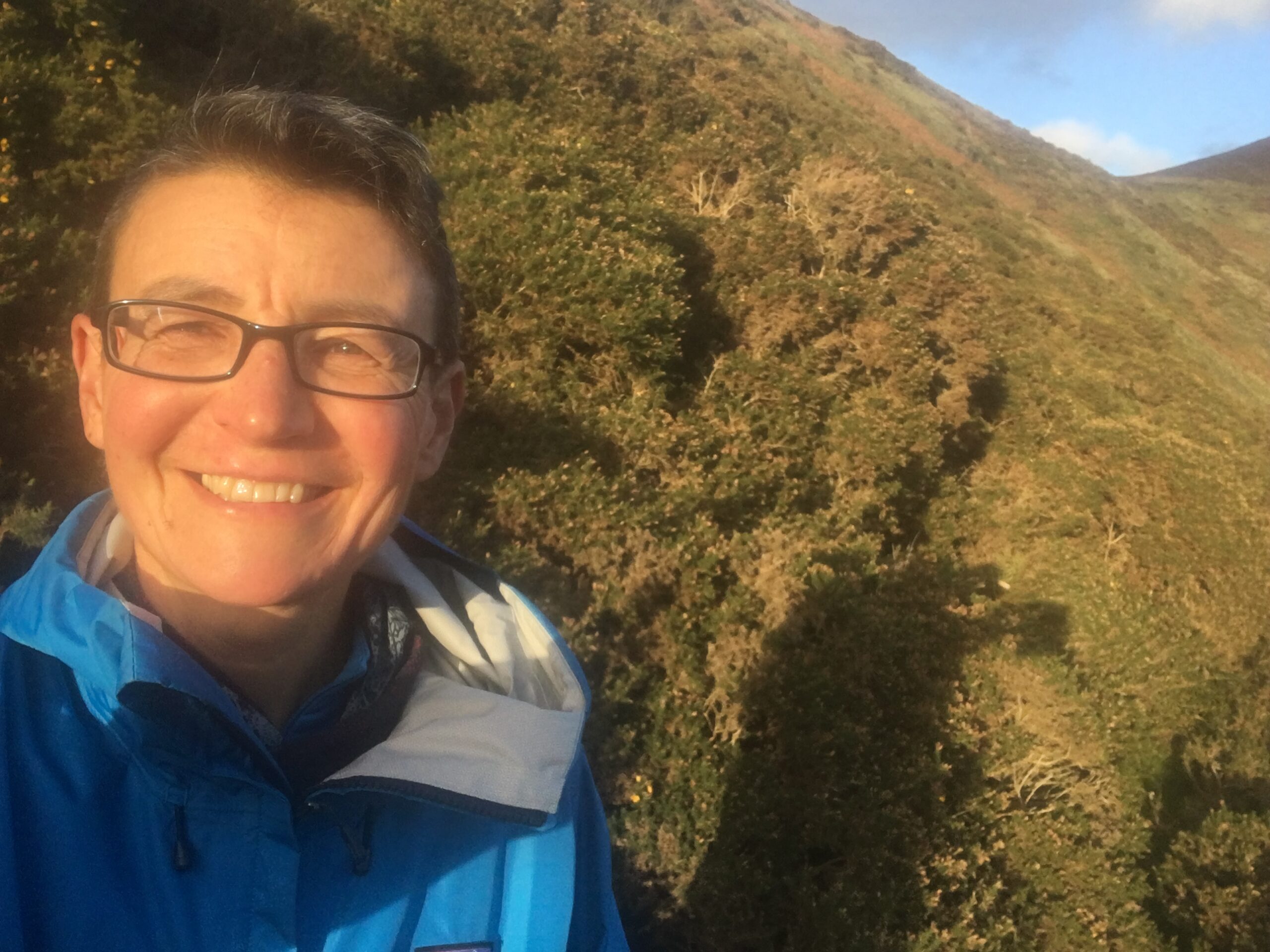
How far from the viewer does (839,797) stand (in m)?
4.60

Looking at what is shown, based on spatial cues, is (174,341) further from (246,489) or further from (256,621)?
(256,621)

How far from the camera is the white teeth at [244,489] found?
1.22m

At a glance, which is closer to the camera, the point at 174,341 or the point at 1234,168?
the point at 174,341

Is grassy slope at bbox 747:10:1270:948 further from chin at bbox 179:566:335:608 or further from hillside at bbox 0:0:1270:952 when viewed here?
chin at bbox 179:566:335:608

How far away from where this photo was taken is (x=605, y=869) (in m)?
1.70

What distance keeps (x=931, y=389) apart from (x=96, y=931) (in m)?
9.92

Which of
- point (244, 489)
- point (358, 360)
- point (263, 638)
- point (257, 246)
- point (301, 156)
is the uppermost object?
point (301, 156)

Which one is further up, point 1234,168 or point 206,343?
point 1234,168

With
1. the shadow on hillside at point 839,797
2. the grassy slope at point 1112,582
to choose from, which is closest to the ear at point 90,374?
the shadow on hillside at point 839,797

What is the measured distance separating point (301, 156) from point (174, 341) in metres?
0.36

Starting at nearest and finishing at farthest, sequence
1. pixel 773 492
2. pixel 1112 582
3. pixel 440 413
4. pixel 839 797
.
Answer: pixel 440 413, pixel 839 797, pixel 773 492, pixel 1112 582

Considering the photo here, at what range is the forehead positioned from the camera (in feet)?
3.96

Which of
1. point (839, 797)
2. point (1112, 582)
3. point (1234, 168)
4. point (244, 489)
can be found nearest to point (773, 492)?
point (839, 797)

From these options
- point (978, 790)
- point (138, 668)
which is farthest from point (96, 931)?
point (978, 790)
